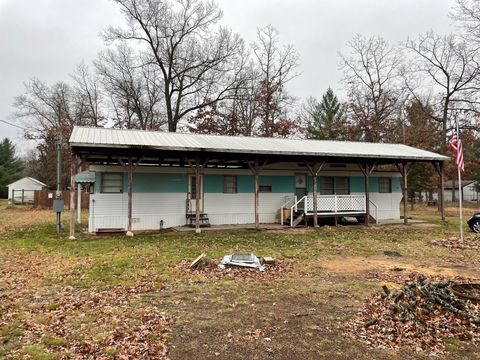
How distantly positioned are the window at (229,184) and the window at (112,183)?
185 inches

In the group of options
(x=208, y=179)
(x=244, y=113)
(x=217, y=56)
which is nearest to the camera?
(x=208, y=179)

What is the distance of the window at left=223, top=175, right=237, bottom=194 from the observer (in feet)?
53.7

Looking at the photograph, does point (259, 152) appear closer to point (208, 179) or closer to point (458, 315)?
point (208, 179)

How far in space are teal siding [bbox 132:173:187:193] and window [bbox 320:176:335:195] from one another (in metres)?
7.22

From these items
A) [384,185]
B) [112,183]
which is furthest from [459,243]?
[112,183]

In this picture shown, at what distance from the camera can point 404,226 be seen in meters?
16.7

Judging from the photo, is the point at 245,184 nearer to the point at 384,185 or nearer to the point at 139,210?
the point at 139,210

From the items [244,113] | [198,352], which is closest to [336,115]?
[244,113]

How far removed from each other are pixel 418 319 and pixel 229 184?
40.3 ft

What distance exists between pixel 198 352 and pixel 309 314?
1955 millimetres

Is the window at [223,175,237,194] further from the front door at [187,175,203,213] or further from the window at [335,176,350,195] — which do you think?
the window at [335,176,350,195]

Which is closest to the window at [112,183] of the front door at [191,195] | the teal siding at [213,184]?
the front door at [191,195]

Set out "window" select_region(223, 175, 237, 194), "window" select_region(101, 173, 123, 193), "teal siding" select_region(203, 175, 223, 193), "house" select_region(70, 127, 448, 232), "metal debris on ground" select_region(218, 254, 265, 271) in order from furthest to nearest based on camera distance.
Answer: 1. "window" select_region(223, 175, 237, 194)
2. "teal siding" select_region(203, 175, 223, 193)
3. "window" select_region(101, 173, 123, 193)
4. "house" select_region(70, 127, 448, 232)
5. "metal debris on ground" select_region(218, 254, 265, 271)

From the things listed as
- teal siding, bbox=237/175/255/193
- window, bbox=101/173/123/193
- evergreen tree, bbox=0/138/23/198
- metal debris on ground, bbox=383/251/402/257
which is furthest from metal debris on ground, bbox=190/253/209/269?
evergreen tree, bbox=0/138/23/198
